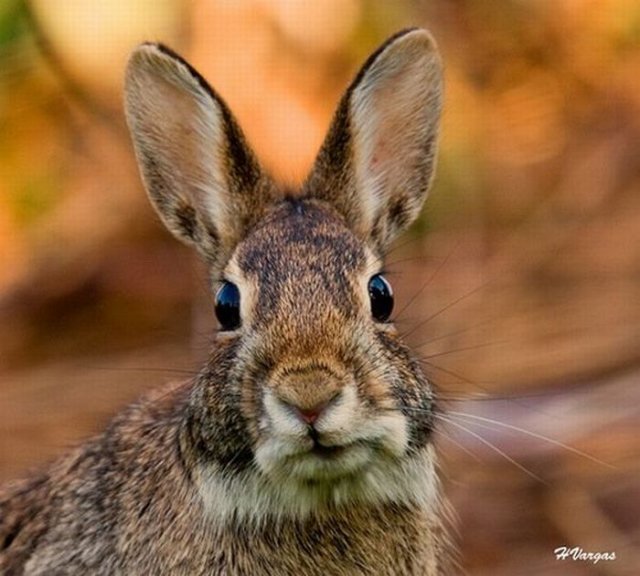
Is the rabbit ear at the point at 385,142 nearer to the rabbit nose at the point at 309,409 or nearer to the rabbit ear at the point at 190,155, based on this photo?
the rabbit ear at the point at 190,155

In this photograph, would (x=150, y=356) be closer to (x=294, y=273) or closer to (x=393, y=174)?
(x=393, y=174)

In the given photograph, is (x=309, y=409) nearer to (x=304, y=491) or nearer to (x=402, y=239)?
(x=304, y=491)

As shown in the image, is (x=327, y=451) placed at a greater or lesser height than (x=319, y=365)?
lesser

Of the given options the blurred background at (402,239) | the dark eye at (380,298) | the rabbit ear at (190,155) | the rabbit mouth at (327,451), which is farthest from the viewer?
the blurred background at (402,239)

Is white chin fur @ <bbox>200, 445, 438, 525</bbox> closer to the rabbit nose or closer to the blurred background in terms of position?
the rabbit nose

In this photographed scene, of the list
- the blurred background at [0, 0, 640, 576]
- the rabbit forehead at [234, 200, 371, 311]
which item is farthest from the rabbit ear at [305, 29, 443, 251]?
the blurred background at [0, 0, 640, 576]

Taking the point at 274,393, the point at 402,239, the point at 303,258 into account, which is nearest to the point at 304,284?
the point at 303,258

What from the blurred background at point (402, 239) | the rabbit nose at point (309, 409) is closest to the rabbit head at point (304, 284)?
the rabbit nose at point (309, 409)
